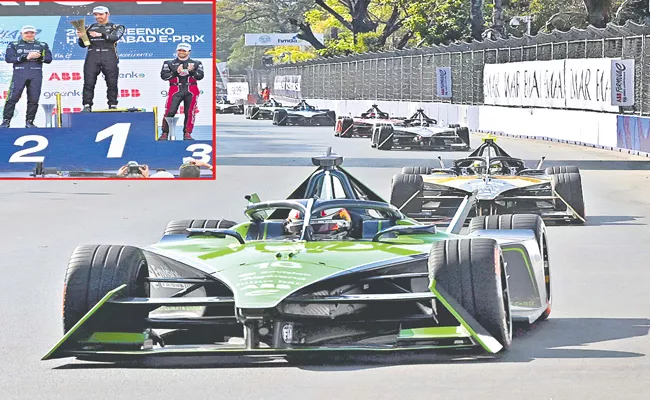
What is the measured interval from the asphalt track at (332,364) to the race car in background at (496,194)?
419mm

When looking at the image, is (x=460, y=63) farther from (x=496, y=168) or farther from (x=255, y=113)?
(x=496, y=168)

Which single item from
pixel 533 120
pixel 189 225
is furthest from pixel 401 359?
pixel 533 120

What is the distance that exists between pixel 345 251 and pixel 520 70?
36364 mm

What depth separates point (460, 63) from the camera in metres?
53.5

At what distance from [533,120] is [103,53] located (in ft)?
70.0

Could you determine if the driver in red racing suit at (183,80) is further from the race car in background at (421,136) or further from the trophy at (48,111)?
the race car in background at (421,136)

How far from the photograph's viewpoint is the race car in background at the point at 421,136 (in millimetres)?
35844

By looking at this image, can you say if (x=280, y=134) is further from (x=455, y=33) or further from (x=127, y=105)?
(x=127, y=105)

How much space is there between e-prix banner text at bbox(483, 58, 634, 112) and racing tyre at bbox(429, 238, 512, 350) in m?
25.8

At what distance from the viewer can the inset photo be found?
74.4 ft

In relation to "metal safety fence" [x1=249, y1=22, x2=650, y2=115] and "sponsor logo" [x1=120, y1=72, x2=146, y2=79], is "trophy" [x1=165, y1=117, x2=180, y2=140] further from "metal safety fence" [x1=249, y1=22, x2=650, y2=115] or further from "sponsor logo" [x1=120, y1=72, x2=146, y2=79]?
"metal safety fence" [x1=249, y1=22, x2=650, y2=115]

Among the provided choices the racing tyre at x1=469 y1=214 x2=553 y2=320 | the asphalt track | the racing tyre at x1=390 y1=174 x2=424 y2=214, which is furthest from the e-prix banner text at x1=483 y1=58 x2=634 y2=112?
the racing tyre at x1=469 y1=214 x2=553 y2=320

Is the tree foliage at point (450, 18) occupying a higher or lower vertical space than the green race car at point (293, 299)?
higher

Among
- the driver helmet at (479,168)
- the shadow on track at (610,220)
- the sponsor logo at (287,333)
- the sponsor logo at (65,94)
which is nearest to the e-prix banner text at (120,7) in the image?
the sponsor logo at (65,94)
